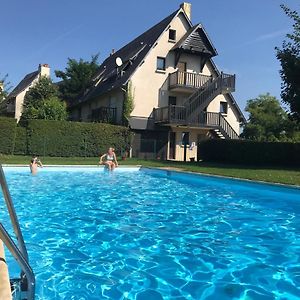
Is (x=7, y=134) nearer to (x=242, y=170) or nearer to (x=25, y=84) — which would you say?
(x=242, y=170)

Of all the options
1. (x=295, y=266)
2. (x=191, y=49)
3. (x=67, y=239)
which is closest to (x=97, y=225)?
(x=67, y=239)

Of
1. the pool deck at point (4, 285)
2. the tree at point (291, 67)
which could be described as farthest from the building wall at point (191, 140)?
the pool deck at point (4, 285)

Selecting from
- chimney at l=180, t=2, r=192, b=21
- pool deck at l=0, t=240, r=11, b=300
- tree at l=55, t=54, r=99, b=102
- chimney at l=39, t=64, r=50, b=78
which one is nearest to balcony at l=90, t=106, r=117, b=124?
chimney at l=180, t=2, r=192, b=21

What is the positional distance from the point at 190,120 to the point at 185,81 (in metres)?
3.33

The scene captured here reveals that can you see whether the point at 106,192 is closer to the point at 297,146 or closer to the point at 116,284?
the point at 116,284

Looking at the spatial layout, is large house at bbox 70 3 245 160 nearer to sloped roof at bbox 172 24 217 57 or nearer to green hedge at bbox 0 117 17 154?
sloped roof at bbox 172 24 217 57

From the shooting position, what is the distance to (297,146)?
Result: 23.8 metres

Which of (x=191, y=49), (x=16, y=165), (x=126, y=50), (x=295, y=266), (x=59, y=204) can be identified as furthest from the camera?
(x=126, y=50)

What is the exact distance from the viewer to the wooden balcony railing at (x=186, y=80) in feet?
97.2

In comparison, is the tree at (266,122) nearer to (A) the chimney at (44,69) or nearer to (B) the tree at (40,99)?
(A) the chimney at (44,69)

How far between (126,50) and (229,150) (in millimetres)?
17688

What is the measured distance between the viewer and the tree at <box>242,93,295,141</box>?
53469 millimetres

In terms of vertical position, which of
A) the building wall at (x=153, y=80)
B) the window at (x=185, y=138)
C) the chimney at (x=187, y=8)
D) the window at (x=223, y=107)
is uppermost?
the chimney at (x=187, y=8)

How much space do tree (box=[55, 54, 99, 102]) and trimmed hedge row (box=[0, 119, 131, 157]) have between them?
619 inches
